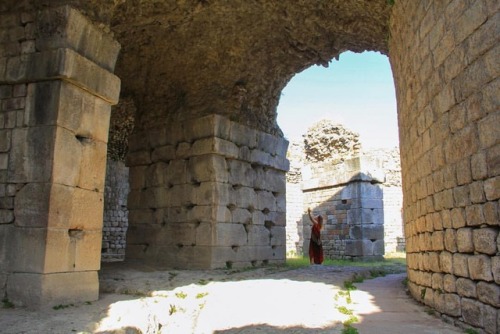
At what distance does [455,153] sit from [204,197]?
5.22 metres

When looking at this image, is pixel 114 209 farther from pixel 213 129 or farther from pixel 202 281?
pixel 202 281

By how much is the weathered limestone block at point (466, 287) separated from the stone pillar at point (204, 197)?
4.85 m

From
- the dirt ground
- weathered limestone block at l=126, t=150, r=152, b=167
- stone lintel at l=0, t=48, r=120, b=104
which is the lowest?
the dirt ground

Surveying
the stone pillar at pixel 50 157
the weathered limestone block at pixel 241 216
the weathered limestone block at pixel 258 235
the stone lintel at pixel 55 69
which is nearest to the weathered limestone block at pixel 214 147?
the weathered limestone block at pixel 241 216

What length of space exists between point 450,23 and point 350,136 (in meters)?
13.1

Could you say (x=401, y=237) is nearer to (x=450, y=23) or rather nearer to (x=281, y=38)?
(x=281, y=38)

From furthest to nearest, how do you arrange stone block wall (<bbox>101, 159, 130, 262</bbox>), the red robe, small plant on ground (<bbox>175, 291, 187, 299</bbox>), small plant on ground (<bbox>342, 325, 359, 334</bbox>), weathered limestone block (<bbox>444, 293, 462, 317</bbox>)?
stone block wall (<bbox>101, 159, 130, 262</bbox>) < the red robe < small plant on ground (<bbox>175, 291, 187, 299</bbox>) < weathered limestone block (<bbox>444, 293, 462, 317</bbox>) < small plant on ground (<bbox>342, 325, 359, 334</bbox>)

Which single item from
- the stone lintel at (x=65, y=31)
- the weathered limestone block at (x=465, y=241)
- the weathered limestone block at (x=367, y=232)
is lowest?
the weathered limestone block at (x=465, y=241)

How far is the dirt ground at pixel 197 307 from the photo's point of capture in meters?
4.21

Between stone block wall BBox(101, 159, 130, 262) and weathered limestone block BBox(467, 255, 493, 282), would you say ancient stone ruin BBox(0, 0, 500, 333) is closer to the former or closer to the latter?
weathered limestone block BBox(467, 255, 493, 282)

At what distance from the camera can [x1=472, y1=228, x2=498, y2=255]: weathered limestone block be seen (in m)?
3.33

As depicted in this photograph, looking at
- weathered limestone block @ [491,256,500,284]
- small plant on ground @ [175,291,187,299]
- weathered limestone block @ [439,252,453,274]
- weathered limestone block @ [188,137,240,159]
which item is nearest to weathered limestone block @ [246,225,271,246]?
weathered limestone block @ [188,137,240,159]

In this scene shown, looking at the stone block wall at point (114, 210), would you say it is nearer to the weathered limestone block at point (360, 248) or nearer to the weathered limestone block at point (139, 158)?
the weathered limestone block at point (139, 158)

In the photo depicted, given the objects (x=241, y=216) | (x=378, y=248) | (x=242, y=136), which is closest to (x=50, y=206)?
(x=241, y=216)
